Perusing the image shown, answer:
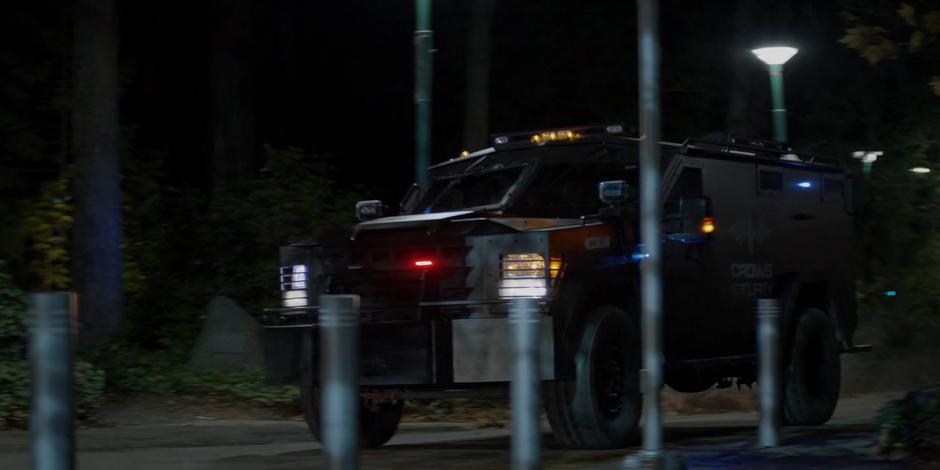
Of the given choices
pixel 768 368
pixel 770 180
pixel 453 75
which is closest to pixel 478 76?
pixel 453 75

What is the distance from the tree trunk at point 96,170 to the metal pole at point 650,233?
9827mm

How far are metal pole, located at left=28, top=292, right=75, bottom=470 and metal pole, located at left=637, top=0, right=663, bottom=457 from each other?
156 inches


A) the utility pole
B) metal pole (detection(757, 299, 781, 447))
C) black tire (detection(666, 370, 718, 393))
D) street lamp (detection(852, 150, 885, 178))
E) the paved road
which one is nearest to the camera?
the utility pole

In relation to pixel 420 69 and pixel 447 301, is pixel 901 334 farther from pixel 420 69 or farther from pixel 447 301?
pixel 447 301

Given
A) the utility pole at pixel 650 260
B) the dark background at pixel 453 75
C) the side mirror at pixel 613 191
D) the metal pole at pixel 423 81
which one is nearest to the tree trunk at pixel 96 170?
the metal pole at pixel 423 81

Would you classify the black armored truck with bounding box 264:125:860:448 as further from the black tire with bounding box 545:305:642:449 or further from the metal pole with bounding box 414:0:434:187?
the metal pole with bounding box 414:0:434:187

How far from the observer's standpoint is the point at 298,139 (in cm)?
3116

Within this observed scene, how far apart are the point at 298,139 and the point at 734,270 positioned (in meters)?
20.4

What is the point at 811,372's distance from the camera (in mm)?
13141

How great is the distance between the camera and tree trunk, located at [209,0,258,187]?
23172 millimetres

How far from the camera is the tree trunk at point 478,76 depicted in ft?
68.4

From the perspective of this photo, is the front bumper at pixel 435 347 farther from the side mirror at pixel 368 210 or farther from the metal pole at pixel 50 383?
the metal pole at pixel 50 383

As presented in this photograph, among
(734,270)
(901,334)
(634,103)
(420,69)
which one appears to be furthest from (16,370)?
(634,103)

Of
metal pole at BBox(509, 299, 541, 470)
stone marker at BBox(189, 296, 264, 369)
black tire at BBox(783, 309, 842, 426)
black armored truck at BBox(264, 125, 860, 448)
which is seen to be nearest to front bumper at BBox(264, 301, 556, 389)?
black armored truck at BBox(264, 125, 860, 448)
